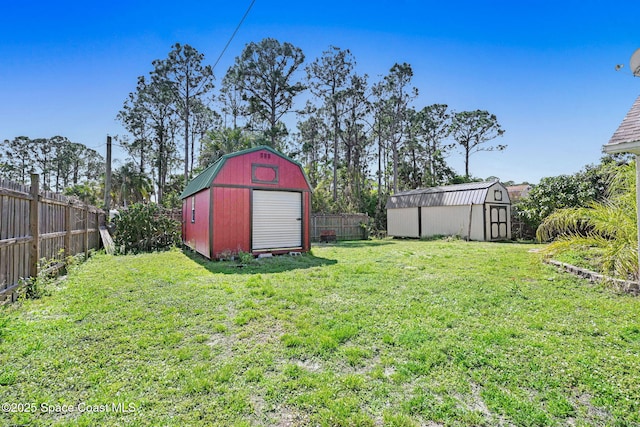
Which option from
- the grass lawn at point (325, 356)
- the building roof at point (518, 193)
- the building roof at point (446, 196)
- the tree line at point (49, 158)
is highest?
the tree line at point (49, 158)

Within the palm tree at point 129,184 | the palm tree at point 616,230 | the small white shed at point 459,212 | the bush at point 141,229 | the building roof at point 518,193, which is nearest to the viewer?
the palm tree at point 616,230

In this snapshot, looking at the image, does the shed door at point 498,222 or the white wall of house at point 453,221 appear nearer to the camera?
the white wall of house at point 453,221

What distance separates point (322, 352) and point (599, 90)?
11.8 meters

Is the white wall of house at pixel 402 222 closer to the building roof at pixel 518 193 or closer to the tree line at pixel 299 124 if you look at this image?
the tree line at pixel 299 124

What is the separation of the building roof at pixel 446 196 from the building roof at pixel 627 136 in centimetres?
1038

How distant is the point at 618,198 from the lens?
6.12 metres

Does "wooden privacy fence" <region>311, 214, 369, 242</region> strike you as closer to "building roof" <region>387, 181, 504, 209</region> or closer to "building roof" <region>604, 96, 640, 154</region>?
"building roof" <region>387, 181, 504, 209</region>

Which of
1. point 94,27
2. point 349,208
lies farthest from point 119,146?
point 94,27

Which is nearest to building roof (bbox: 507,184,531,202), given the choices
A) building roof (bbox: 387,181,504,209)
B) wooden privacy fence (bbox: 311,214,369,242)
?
building roof (bbox: 387,181,504,209)

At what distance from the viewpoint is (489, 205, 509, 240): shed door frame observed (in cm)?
1552

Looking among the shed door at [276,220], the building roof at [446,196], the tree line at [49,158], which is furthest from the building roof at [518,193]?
the tree line at [49,158]

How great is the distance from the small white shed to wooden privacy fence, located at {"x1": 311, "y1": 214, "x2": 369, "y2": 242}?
93.5 inches

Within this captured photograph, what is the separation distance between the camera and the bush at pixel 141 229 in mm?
11016

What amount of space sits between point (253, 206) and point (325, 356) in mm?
6808
